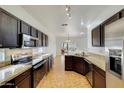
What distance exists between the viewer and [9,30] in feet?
9.28

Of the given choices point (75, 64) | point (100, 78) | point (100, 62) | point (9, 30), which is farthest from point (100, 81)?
point (75, 64)

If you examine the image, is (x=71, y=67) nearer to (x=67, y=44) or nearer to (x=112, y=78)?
(x=112, y=78)

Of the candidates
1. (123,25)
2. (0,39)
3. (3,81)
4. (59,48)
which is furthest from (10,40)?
(59,48)

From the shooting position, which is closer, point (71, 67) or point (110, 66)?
point (110, 66)

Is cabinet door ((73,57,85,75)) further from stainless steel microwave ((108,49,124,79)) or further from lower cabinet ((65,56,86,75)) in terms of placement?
stainless steel microwave ((108,49,124,79))

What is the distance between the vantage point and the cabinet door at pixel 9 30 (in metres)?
2.59

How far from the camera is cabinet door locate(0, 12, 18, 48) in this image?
2594 millimetres

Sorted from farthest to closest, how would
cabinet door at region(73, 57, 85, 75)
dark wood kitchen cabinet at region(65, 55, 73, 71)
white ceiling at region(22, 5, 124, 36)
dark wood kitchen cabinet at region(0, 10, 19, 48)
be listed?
dark wood kitchen cabinet at region(65, 55, 73, 71) → cabinet door at region(73, 57, 85, 75) → white ceiling at region(22, 5, 124, 36) → dark wood kitchen cabinet at region(0, 10, 19, 48)

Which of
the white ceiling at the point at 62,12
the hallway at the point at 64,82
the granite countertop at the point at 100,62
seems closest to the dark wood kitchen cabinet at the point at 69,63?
the hallway at the point at 64,82

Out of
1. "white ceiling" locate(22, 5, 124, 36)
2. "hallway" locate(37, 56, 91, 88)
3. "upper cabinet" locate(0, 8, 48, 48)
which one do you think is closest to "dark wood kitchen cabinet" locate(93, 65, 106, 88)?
"hallway" locate(37, 56, 91, 88)

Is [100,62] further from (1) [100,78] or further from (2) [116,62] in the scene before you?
(2) [116,62]
